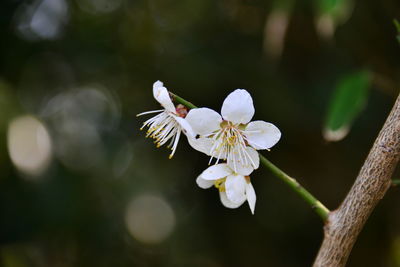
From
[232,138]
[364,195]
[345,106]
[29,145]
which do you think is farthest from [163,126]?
[29,145]

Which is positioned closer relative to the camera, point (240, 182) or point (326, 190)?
point (240, 182)

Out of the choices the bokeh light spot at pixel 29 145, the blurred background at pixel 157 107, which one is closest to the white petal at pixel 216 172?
the blurred background at pixel 157 107

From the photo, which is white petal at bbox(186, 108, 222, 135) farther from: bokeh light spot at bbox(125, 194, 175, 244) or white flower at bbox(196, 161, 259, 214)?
bokeh light spot at bbox(125, 194, 175, 244)

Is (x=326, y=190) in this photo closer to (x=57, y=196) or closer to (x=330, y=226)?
(x=57, y=196)

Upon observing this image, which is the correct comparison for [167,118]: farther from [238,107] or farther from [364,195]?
[364,195]

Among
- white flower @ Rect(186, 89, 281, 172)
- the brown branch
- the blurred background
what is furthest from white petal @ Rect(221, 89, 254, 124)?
the blurred background

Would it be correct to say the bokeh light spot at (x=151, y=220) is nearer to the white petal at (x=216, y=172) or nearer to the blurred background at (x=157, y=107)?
the blurred background at (x=157, y=107)

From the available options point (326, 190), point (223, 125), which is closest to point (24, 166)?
point (326, 190)

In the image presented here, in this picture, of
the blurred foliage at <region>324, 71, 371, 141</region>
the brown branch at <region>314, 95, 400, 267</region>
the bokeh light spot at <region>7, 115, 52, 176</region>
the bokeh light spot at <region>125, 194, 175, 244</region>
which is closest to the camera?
the brown branch at <region>314, 95, 400, 267</region>
